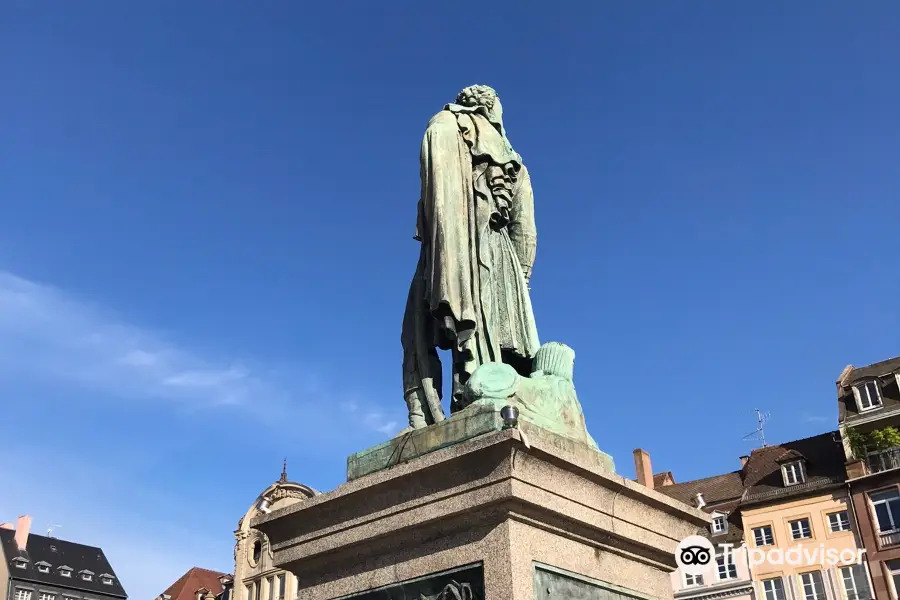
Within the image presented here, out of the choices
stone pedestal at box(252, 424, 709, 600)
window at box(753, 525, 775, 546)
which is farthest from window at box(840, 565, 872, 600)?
stone pedestal at box(252, 424, 709, 600)

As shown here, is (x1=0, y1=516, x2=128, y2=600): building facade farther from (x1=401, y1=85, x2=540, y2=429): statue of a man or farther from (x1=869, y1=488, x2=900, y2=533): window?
(x1=401, y1=85, x2=540, y2=429): statue of a man

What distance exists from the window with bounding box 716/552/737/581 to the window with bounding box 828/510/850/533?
5.60m

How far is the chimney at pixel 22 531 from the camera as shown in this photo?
6244 cm

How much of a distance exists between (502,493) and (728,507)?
45009 millimetres

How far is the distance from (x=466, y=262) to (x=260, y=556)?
43.9 m

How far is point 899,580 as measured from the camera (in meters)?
38.4

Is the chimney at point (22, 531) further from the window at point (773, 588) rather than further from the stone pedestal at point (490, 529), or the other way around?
the stone pedestal at point (490, 529)

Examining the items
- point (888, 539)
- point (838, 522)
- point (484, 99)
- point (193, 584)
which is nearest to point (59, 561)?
point (193, 584)

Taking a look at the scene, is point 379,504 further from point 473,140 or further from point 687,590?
point 687,590

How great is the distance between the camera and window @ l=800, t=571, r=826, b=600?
40.7 metres

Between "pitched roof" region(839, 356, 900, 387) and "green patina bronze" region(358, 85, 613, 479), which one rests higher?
"pitched roof" region(839, 356, 900, 387)

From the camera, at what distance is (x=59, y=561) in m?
64.3

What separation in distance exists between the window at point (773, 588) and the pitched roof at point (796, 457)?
3939 millimetres

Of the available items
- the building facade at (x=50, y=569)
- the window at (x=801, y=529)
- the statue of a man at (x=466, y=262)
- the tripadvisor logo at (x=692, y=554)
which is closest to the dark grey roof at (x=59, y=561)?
the building facade at (x=50, y=569)
